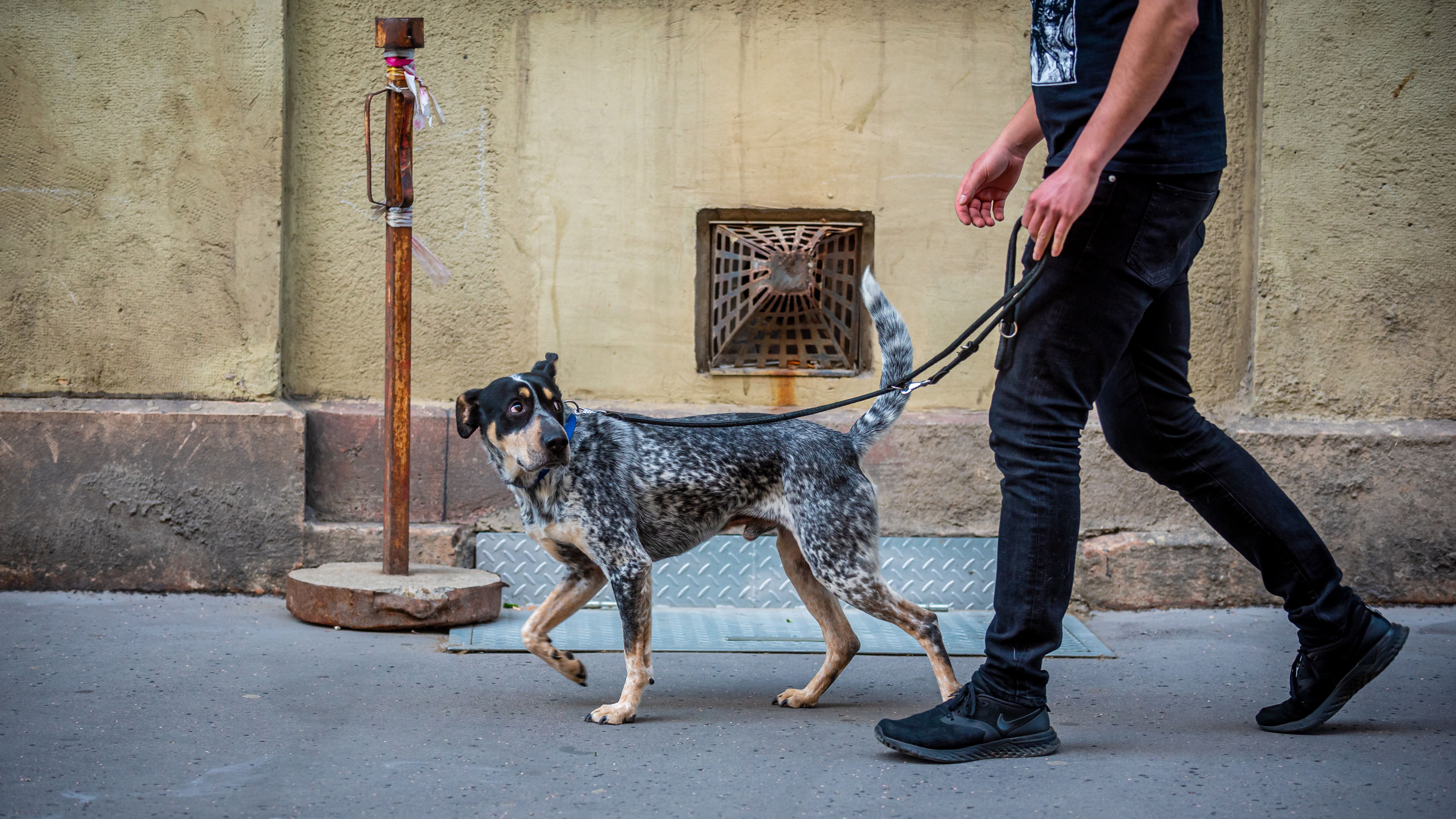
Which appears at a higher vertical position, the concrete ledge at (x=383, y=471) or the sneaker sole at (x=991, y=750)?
the concrete ledge at (x=383, y=471)

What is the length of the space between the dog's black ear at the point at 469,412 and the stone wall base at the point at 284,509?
1.38 m

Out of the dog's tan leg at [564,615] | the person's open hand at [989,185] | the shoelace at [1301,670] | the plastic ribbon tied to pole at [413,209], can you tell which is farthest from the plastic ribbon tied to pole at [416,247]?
the shoelace at [1301,670]

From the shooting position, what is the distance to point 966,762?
2863 millimetres

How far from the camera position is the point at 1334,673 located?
3084mm

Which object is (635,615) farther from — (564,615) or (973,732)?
(973,732)

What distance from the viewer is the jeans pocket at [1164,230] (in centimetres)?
282

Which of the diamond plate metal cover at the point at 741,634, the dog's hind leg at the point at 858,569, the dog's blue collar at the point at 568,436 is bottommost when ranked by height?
the diamond plate metal cover at the point at 741,634

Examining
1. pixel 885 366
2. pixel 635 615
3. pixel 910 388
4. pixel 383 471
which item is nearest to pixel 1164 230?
pixel 910 388

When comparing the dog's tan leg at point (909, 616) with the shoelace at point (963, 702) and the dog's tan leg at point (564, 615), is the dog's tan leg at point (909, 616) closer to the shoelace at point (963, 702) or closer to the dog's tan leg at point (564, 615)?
the shoelace at point (963, 702)

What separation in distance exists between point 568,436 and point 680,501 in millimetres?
423

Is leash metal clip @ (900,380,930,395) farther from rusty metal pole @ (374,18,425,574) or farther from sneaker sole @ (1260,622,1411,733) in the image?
rusty metal pole @ (374,18,425,574)

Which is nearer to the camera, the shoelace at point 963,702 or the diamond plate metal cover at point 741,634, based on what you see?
the shoelace at point 963,702

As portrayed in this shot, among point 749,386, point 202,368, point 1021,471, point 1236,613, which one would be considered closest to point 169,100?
point 202,368

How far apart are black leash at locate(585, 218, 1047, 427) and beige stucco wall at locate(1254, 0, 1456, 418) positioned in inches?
79.4
